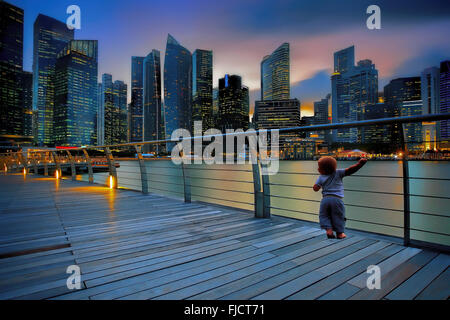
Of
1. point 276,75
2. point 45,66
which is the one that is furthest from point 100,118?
point 276,75

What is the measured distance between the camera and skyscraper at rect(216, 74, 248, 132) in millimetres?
95000

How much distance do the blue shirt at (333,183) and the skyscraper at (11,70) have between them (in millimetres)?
109578

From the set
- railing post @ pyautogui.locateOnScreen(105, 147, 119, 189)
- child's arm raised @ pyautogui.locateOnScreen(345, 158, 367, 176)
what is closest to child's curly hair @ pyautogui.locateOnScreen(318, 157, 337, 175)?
child's arm raised @ pyautogui.locateOnScreen(345, 158, 367, 176)

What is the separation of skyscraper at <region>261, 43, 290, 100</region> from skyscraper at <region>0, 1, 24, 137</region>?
99.4 meters

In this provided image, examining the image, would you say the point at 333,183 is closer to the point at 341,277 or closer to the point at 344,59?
the point at 341,277

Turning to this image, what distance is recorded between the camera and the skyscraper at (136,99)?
130 metres

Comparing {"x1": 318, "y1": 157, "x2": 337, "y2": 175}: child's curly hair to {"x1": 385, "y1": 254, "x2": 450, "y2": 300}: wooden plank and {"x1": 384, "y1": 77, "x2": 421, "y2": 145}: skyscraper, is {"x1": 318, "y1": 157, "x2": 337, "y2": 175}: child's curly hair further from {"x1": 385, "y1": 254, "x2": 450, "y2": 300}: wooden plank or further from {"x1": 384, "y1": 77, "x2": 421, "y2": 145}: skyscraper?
{"x1": 384, "y1": 77, "x2": 421, "y2": 145}: skyscraper

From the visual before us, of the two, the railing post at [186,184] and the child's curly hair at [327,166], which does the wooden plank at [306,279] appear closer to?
the child's curly hair at [327,166]

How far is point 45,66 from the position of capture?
134 m

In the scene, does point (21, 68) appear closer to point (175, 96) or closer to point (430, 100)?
point (175, 96)

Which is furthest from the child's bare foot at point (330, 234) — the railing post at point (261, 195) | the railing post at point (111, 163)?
the railing post at point (111, 163)

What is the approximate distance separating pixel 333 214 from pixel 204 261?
105 cm
